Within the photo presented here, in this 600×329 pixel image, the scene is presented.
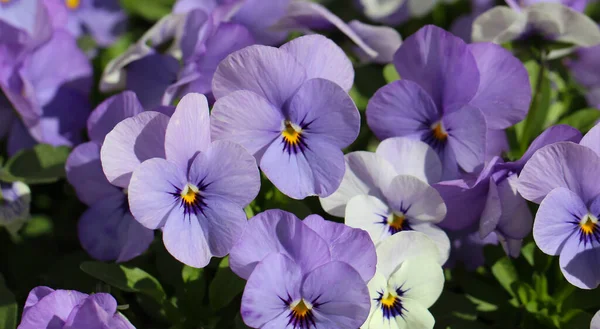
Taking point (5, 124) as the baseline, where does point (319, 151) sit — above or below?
above

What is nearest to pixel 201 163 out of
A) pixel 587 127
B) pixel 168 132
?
pixel 168 132

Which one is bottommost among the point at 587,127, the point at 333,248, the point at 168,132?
the point at 587,127

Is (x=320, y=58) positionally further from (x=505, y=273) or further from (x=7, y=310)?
(x=7, y=310)

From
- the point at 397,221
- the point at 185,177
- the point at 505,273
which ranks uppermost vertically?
the point at 185,177

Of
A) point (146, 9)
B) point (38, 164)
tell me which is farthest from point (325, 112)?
point (146, 9)

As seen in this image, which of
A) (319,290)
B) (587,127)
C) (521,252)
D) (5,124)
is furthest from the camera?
(5,124)

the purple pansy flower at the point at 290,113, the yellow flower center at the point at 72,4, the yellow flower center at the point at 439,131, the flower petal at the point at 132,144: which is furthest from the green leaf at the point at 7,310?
the yellow flower center at the point at 72,4

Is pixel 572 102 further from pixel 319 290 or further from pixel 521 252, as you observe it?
pixel 319 290
